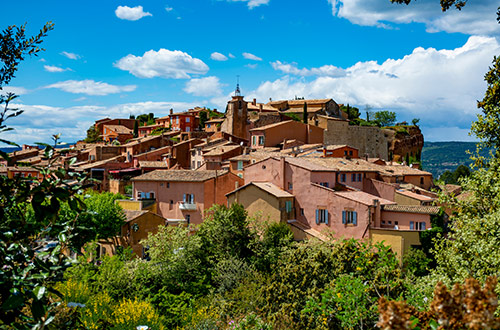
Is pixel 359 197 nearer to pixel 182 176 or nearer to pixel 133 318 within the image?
pixel 182 176

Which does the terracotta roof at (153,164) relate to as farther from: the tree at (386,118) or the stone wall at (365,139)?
the tree at (386,118)

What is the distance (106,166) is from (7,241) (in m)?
52.9

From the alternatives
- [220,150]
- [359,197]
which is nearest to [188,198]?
[220,150]

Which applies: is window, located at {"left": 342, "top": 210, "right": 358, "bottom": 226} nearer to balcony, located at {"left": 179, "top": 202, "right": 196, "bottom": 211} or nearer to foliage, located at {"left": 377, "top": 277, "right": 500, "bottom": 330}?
balcony, located at {"left": 179, "top": 202, "right": 196, "bottom": 211}

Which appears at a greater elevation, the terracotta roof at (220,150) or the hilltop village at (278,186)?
the terracotta roof at (220,150)

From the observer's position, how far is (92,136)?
287 feet

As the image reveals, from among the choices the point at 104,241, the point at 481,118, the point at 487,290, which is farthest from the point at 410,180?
the point at 487,290

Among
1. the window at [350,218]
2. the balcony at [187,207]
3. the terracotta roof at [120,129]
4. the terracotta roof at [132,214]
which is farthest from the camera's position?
the terracotta roof at [120,129]

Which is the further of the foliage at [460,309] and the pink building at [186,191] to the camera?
the pink building at [186,191]

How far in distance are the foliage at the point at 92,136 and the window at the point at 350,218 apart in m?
65.6

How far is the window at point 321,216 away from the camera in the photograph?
1308 inches

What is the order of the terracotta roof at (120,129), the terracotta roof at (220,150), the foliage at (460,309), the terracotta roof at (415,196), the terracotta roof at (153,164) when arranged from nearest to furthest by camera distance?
the foliage at (460,309)
the terracotta roof at (415,196)
the terracotta roof at (220,150)
the terracotta roof at (153,164)
the terracotta roof at (120,129)

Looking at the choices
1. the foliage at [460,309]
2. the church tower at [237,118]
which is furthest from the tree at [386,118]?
the foliage at [460,309]

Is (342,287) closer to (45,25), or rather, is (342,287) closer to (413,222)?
(45,25)
